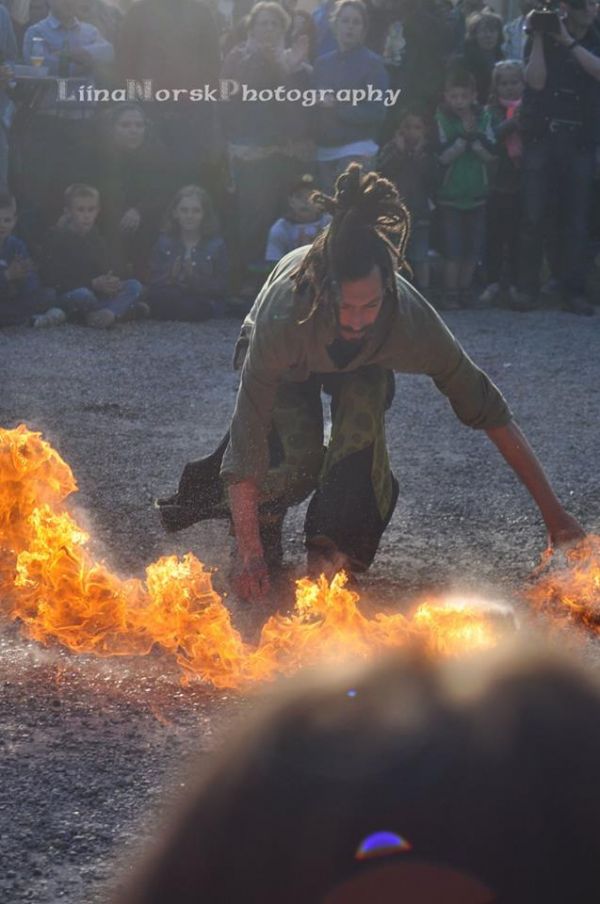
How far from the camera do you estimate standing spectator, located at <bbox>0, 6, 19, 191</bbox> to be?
29.0 feet

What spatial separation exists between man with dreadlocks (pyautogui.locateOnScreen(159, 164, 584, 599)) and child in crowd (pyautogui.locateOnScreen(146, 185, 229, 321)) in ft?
14.9

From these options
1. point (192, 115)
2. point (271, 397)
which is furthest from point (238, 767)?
point (192, 115)

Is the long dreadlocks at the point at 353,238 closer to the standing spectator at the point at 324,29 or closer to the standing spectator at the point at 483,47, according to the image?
the standing spectator at the point at 324,29

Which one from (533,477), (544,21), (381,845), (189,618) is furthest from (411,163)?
(381,845)

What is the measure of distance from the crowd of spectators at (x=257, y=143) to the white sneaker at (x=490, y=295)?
43 millimetres

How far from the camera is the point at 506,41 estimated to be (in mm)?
10867

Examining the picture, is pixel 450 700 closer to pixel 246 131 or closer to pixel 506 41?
pixel 246 131

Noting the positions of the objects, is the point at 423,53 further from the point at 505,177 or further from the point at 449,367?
the point at 449,367

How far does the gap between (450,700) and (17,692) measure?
1.14m

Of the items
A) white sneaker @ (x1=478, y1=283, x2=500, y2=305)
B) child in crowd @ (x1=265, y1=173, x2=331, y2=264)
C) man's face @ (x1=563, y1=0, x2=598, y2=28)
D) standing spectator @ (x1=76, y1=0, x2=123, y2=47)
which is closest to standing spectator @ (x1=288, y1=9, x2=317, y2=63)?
child in crowd @ (x1=265, y1=173, x2=331, y2=264)

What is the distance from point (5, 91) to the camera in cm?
894

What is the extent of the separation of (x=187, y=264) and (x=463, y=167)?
2.08 m

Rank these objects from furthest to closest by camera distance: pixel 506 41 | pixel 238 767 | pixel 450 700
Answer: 1. pixel 506 41
2. pixel 450 700
3. pixel 238 767

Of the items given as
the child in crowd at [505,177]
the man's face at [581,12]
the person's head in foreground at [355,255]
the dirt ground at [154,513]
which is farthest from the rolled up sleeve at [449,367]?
the child in crowd at [505,177]
